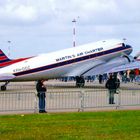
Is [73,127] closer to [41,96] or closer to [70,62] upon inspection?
[41,96]

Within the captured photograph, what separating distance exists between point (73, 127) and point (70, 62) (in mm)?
31522

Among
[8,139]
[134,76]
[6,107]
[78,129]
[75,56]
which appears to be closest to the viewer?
[8,139]

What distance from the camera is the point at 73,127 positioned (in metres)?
→ 17.6

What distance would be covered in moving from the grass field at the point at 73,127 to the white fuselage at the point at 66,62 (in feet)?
79.4

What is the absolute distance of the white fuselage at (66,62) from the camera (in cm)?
4597

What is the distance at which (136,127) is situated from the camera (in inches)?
685

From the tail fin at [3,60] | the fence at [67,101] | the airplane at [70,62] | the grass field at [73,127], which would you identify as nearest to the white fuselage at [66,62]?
the airplane at [70,62]

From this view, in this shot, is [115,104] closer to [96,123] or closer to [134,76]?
[96,123]

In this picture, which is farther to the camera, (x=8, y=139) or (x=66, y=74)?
(x=66, y=74)

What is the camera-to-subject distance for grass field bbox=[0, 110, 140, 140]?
1540 cm

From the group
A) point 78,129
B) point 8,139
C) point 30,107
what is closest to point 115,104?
point 30,107

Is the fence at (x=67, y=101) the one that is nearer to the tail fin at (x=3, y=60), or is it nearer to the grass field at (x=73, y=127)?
the grass field at (x=73, y=127)

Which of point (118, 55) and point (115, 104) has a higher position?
point (118, 55)

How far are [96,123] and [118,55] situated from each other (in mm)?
33275
